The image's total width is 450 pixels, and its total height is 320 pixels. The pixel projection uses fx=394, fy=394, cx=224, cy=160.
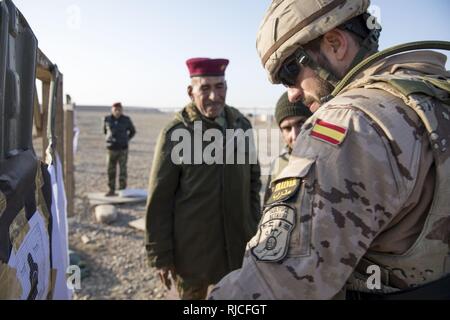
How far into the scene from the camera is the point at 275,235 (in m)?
1.07

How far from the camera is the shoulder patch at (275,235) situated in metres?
1.04

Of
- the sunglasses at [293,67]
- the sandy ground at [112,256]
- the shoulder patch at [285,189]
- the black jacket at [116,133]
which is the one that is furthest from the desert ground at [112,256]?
the shoulder patch at [285,189]

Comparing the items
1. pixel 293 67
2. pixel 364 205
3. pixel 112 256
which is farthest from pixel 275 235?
pixel 112 256

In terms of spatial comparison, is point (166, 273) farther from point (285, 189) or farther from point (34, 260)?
point (285, 189)

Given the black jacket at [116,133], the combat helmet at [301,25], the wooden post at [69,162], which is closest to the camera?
the combat helmet at [301,25]

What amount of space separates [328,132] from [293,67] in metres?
0.47

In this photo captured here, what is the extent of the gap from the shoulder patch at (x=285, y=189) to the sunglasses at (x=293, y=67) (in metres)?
0.51

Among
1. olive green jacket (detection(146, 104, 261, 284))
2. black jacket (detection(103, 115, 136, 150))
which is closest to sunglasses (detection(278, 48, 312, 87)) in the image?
olive green jacket (detection(146, 104, 261, 284))

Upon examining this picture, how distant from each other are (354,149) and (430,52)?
55cm

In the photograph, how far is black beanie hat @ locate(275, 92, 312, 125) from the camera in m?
2.99

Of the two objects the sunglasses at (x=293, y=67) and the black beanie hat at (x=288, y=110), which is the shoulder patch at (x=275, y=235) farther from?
the black beanie hat at (x=288, y=110)

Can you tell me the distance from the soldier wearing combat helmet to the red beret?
210cm

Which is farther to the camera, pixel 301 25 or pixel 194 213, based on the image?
pixel 194 213

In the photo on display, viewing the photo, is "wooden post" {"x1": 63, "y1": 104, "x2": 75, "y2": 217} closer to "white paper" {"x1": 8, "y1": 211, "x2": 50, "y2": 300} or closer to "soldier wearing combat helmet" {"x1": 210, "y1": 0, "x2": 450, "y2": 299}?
"white paper" {"x1": 8, "y1": 211, "x2": 50, "y2": 300}
